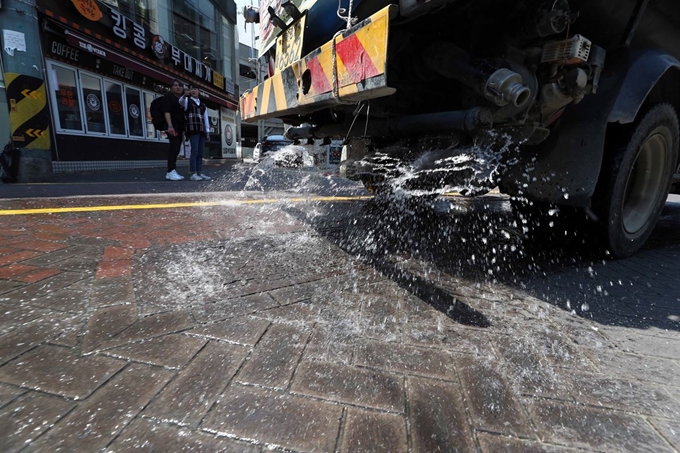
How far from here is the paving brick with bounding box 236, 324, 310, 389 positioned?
3.86ft

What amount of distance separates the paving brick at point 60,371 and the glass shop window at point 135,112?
35.6 feet

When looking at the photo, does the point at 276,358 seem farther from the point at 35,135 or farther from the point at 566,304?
the point at 35,135

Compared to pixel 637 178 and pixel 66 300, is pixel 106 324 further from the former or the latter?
pixel 637 178

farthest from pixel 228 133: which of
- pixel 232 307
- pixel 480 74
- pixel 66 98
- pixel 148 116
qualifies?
pixel 232 307

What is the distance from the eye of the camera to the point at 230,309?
5.32 feet

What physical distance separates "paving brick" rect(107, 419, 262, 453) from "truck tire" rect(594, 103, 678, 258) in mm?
2601

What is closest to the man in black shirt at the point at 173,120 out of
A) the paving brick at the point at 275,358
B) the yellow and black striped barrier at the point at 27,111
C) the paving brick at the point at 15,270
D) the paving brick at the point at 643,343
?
the yellow and black striped barrier at the point at 27,111

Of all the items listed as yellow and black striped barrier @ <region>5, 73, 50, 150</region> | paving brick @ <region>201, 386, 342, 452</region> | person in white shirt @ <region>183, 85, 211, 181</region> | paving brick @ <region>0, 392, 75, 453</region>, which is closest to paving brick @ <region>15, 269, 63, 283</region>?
paving brick @ <region>0, 392, 75, 453</region>

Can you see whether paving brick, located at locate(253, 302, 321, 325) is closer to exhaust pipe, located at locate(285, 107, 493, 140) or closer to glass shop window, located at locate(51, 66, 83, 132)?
exhaust pipe, located at locate(285, 107, 493, 140)

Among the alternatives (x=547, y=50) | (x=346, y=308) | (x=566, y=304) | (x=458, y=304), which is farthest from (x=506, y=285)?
(x=547, y=50)

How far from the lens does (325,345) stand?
138cm

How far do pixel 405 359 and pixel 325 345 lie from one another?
0.31 metres

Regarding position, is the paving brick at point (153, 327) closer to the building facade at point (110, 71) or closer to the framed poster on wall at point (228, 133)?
the building facade at point (110, 71)

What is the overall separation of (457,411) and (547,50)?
205 centimetres
